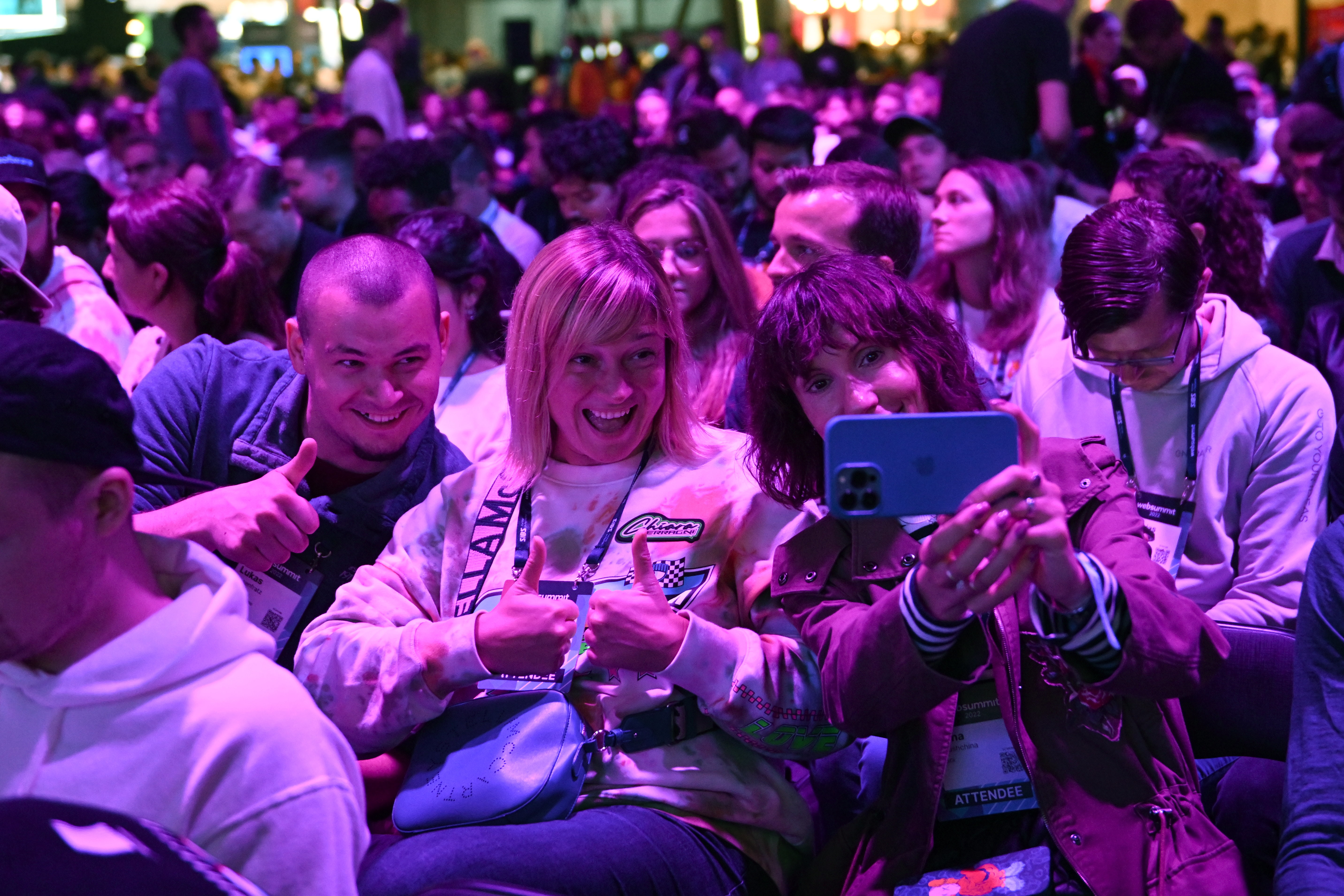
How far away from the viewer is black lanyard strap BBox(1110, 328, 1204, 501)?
2.62 metres

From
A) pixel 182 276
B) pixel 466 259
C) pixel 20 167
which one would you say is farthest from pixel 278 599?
pixel 20 167

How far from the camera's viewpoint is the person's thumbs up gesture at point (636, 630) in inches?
75.1

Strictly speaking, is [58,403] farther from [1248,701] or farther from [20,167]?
[20,167]

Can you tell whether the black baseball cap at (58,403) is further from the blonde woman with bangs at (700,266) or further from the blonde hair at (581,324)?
the blonde woman with bangs at (700,266)

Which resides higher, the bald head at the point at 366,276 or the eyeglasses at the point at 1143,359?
the bald head at the point at 366,276

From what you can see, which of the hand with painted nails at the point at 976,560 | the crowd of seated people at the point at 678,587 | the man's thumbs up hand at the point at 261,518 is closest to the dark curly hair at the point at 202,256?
the crowd of seated people at the point at 678,587

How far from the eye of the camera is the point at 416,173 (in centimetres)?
539

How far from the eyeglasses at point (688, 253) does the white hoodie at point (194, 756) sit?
7.75 ft

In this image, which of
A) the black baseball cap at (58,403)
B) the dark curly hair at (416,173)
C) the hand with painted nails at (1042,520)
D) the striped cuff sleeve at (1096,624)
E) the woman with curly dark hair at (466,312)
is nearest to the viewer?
the black baseball cap at (58,403)

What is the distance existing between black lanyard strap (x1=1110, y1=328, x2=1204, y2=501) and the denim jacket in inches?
53.9

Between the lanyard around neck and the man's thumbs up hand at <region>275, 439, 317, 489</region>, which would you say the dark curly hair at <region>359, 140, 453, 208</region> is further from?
the man's thumbs up hand at <region>275, 439, 317, 489</region>

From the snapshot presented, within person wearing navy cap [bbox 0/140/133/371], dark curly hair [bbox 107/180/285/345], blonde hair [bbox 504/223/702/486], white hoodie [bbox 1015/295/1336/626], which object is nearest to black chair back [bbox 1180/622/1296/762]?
white hoodie [bbox 1015/295/1336/626]

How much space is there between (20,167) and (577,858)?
3121 mm

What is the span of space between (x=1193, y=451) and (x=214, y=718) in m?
2.00
